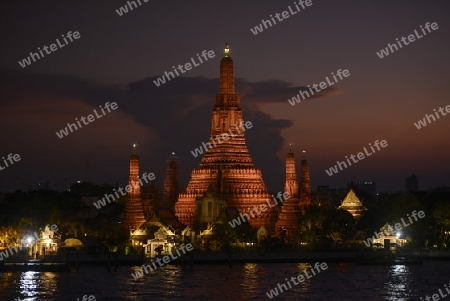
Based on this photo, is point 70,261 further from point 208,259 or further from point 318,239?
point 318,239

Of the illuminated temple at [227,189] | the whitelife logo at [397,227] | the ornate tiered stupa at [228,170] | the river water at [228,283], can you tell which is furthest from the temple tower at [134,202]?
the whitelife logo at [397,227]

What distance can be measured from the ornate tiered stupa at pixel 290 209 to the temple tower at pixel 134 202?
14231 millimetres

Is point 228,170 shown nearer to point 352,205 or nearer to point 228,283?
point 352,205

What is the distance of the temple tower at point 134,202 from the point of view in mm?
106312

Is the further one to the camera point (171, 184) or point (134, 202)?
point (171, 184)

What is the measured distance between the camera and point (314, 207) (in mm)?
103062

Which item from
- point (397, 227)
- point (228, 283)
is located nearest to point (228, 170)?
point (397, 227)

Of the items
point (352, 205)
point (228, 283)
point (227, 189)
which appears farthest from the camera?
point (352, 205)

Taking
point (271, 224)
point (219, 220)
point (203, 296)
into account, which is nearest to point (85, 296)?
point (203, 296)

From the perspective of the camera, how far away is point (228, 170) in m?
110

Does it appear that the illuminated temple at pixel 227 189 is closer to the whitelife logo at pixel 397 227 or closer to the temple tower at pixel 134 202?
the temple tower at pixel 134 202

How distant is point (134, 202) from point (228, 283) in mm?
32843

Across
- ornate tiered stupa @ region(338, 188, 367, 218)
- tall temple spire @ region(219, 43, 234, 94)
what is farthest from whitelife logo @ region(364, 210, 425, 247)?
tall temple spire @ region(219, 43, 234, 94)

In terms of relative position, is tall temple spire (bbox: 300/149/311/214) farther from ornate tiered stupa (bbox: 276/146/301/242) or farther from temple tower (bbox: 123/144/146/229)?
temple tower (bbox: 123/144/146/229)
